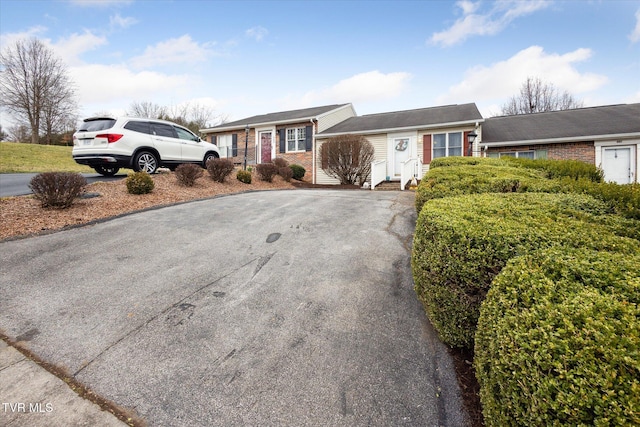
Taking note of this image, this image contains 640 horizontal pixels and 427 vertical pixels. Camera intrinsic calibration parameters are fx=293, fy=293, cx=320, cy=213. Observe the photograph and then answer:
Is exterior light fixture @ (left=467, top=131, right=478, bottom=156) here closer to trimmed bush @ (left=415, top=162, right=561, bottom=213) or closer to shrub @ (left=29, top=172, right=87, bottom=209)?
trimmed bush @ (left=415, top=162, right=561, bottom=213)

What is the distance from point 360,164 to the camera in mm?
14133

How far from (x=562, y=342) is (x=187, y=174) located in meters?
9.33

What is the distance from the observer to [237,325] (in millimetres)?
2777

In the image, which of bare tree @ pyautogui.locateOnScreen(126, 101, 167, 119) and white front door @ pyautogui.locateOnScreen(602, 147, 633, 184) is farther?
bare tree @ pyautogui.locateOnScreen(126, 101, 167, 119)

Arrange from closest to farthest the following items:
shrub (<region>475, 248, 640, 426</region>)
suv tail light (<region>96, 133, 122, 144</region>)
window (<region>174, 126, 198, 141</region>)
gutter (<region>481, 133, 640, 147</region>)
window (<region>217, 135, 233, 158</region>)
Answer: shrub (<region>475, 248, 640, 426</region>), suv tail light (<region>96, 133, 122, 144</region>), window (<region>174, 126, 198, 141</region>), gutter (<region>481, 133, 640, 147</region>), window (<region>217, 135, 233, 158</region>)

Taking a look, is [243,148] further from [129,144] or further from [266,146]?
[129,144]

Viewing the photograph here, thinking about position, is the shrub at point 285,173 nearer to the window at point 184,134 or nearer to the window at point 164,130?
the window at point 184,134

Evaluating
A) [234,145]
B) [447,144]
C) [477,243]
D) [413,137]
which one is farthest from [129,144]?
[447,144]

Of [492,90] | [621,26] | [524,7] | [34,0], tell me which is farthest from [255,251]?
[492,90]

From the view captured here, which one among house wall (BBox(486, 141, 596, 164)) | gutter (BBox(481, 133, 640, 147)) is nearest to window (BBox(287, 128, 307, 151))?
gutter (BBox(481, 133, 640, 147))

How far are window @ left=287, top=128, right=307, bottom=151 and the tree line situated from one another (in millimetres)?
17194

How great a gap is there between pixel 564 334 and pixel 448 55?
1630cm

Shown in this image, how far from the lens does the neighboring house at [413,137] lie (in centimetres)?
1343

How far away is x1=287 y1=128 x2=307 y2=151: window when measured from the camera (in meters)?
17.4
